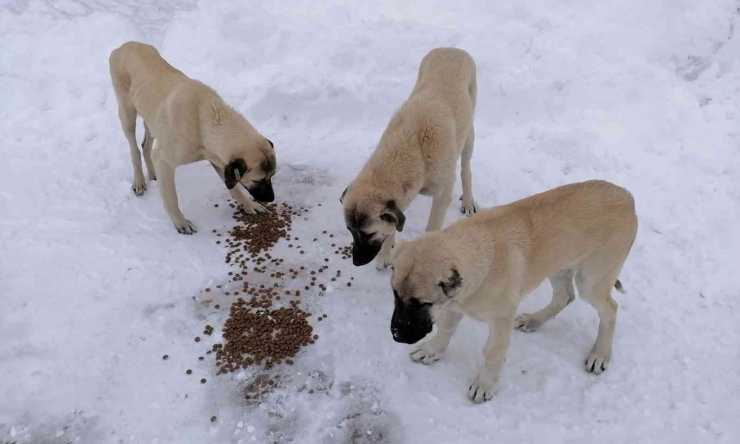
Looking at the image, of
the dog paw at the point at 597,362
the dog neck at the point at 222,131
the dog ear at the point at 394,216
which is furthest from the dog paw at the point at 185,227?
the dog paw at the point at 597,362

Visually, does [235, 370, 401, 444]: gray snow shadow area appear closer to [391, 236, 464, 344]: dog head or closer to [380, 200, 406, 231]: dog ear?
[391, 236, 464, 344]: dog head

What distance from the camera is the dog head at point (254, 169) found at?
209 inches

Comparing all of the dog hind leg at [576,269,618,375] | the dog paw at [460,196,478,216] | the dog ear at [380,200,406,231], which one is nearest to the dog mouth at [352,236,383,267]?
the dog ear at [380,200,406,231]

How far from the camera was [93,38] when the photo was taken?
910 centimetres

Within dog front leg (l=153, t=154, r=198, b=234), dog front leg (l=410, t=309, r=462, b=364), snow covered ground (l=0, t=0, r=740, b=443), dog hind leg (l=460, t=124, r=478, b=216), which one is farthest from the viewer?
dog hind leg (l=460, t=124, r=478, b=216)

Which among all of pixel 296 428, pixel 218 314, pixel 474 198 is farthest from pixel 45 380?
pixel 474 198

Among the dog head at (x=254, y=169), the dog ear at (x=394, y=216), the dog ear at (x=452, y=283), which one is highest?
the dog ear at (x=452, y=283)

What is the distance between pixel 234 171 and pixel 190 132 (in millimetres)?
830

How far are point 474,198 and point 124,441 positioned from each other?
16.2 ft

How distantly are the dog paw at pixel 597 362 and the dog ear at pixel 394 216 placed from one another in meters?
2.18

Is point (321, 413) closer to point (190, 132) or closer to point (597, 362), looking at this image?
point (597, 362)

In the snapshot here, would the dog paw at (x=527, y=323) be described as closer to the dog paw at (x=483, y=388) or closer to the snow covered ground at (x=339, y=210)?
the snow covered ground at (x=339, y=210)

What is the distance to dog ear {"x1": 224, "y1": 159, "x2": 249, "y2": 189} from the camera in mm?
5289

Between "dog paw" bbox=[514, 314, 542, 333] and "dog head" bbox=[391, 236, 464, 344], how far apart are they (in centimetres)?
162
